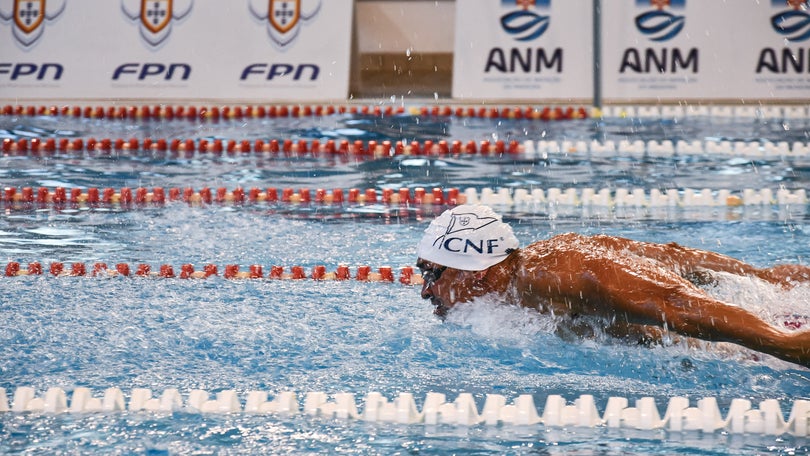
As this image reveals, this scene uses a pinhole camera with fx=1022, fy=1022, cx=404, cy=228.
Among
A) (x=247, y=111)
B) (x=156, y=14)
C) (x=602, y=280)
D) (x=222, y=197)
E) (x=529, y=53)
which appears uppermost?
(x=156, y=14)

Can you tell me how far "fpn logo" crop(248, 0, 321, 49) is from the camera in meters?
9.48

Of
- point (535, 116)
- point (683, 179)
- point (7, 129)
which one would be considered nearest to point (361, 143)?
point (535, 116)

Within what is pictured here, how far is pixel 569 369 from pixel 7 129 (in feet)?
21.6

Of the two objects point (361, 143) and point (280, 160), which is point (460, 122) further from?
point (280, 160)

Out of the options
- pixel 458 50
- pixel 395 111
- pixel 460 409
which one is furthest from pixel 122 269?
pixel 458 50

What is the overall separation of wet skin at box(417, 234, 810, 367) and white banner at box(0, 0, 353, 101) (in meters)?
6.23

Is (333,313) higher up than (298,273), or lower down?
lower down

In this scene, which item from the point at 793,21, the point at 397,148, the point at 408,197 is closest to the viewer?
the point at 408,197

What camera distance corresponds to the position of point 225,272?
14.9 feet

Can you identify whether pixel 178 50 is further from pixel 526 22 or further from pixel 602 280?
pixel 602 280

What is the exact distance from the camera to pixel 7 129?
8.45 metres

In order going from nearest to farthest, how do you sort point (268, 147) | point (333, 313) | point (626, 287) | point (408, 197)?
point (626, 287) → point (333, 313) → point (408, 197) → point (268, 147)

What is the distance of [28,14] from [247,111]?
2.37 m

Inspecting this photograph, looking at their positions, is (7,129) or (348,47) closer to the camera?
(7,129)
